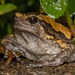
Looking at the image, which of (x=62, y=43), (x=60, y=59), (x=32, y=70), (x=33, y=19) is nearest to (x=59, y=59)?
(x=60, y=59)

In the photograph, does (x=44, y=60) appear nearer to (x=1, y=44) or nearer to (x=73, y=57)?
(x=73, y=57)

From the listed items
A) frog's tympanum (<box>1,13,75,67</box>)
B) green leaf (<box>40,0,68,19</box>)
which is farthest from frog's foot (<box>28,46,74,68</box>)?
green leaf (<box>40,0,68,19</box>)

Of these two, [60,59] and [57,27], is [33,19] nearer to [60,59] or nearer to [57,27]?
[57,27]

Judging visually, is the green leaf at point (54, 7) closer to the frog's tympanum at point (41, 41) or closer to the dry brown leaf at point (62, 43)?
the frog's tympanum at point (41, 41)

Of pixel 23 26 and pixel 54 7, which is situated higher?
pixel 54 7

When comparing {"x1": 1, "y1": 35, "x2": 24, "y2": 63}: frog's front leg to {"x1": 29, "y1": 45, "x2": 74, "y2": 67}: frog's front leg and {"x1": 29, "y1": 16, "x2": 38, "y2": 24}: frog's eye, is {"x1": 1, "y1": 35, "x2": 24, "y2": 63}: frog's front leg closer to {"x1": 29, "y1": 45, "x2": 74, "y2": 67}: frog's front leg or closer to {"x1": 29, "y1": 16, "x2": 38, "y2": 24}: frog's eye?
{"x1": 29, "y1": 45, "x2": 74, "y2": 67}: frog's front leg

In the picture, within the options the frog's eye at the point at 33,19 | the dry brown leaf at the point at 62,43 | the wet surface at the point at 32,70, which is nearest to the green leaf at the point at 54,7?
the frog's eye at the point at 33,19
